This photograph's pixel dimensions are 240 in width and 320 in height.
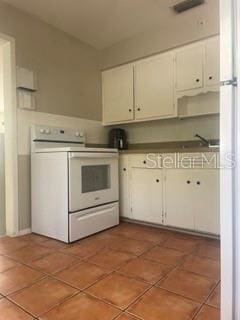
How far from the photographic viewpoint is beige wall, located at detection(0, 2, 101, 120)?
8.73 feet

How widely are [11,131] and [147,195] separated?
160 centimetres

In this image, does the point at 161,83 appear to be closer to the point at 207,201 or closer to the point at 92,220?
the point at 207,201

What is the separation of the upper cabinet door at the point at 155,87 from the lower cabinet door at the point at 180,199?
2.57 ft

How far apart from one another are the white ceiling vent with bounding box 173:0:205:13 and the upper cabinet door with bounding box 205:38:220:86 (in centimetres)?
40

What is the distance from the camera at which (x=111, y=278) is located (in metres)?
1.72

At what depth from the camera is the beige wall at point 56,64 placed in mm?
2662

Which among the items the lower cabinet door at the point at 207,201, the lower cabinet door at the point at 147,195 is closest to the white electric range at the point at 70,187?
the lower cabinet door at the point at 147,195

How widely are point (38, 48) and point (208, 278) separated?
2762mm

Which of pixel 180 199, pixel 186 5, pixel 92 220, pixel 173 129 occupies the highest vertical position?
pixel 186 5

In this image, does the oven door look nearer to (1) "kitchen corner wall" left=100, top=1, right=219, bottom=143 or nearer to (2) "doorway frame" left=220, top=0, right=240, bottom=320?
(1) "kitchen corner wall" left=100, top=1, right=219, bottom=143

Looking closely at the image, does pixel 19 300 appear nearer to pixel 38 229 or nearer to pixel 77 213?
pixel 77 213

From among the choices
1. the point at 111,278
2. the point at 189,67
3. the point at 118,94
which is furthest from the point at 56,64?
the point at 111,278

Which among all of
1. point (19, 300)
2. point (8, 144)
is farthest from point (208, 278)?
point (8, 144)

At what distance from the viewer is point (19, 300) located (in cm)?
146
